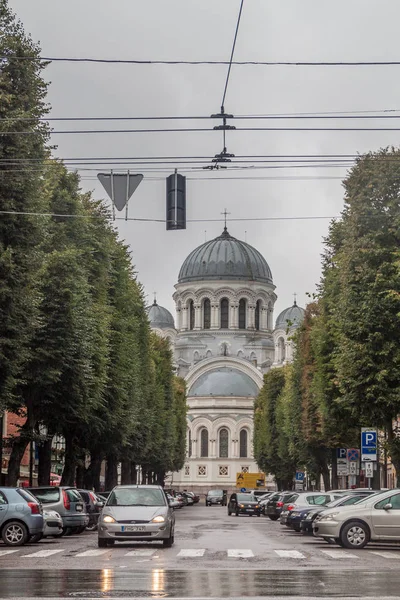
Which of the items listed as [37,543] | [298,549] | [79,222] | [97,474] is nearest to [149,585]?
[298,549]

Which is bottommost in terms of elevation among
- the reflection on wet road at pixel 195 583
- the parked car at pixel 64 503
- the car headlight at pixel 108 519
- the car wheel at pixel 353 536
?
the reflection on wet road at pixel 195 583

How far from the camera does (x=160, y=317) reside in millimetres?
183625

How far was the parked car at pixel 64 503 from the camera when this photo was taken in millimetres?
35656

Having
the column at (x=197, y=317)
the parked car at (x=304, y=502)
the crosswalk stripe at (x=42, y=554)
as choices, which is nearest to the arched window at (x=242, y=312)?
the column at (x=197, y=317)

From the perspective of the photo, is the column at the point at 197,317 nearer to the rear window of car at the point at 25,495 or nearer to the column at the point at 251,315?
the column at the point at 251,315

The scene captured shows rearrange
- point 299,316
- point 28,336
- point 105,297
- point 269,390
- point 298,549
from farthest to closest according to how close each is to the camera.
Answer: point 299,316 → point 269,390 → point 105,297 → point 28,336 → point 298,549

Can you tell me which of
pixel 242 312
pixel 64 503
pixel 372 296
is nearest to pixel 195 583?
pixel 64 503

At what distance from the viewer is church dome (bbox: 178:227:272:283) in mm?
166750

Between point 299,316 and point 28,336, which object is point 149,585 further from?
point 299,316

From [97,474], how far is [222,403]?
105m

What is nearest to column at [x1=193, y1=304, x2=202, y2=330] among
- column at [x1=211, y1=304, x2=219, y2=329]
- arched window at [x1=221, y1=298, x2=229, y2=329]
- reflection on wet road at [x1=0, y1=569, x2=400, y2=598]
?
column at [x1=211, y1=304, x2=219, y2=329]

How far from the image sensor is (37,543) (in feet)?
102

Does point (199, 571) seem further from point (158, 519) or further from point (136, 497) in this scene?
point (136, 497)

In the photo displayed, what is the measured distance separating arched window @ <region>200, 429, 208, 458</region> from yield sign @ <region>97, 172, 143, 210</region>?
14424 centimetres
